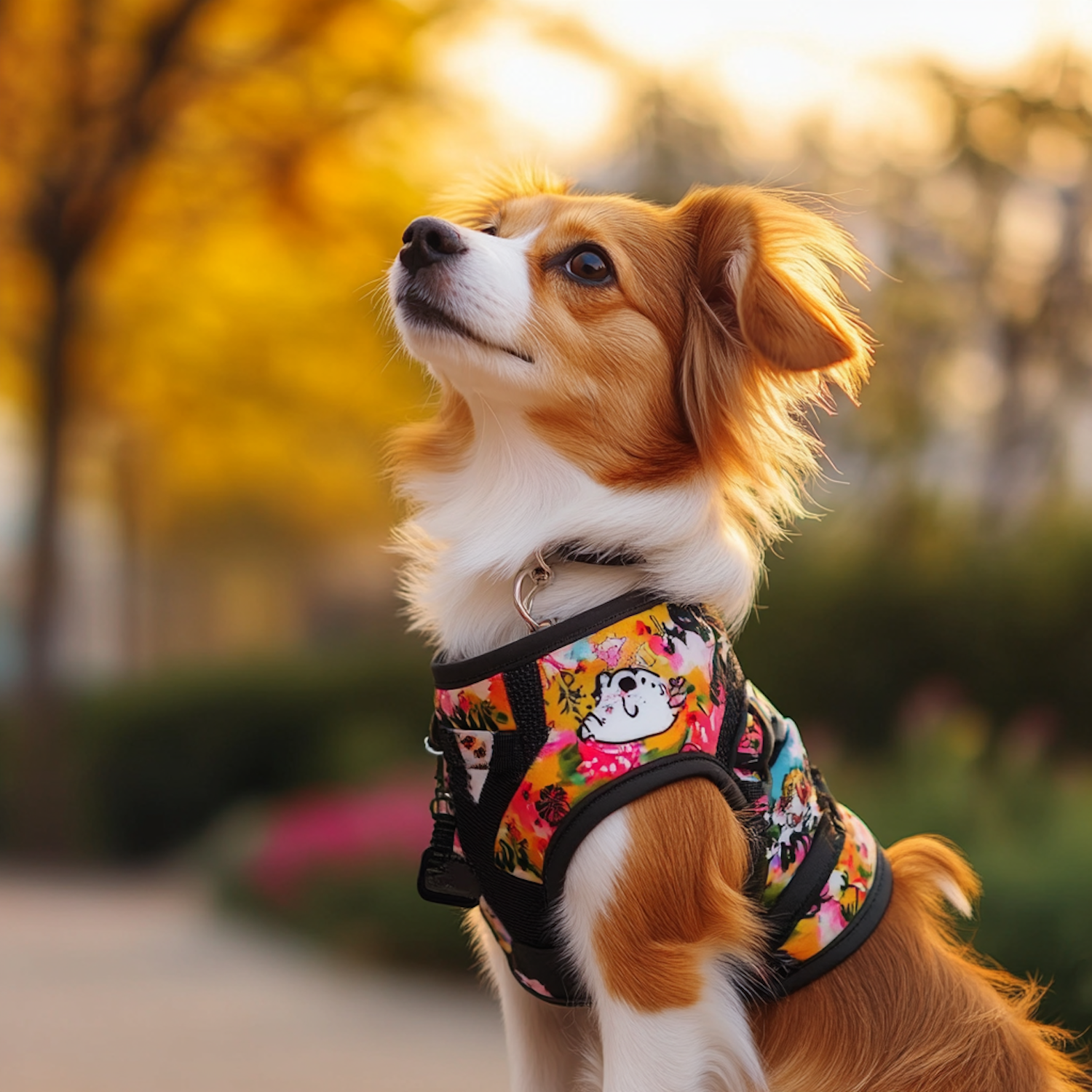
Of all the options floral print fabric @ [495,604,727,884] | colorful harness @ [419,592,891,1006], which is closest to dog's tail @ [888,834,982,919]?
colorful harness @ [419,592,891,1006]

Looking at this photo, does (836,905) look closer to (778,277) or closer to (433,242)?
(778,277)

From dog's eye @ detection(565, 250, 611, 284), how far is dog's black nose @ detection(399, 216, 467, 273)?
9.1 inches

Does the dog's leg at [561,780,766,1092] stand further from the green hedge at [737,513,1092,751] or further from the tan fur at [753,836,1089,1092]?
the green hedge at [737,513,1092,751]

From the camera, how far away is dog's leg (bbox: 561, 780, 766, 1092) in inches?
81.5

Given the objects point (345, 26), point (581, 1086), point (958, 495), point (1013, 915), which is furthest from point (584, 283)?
point (345, 26)

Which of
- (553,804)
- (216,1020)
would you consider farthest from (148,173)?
(553,804)

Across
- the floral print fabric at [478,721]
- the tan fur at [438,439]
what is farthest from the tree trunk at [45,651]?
the floral print fabric at [478,721]

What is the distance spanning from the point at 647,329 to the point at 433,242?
453mm

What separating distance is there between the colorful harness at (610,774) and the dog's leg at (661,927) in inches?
A: 1.9

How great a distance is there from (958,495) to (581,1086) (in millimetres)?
7208

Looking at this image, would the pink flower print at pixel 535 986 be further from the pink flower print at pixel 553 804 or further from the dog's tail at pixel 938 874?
the dog's tail at pixel 938 874

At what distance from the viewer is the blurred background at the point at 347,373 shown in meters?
7.68

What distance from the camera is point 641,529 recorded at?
229 cm

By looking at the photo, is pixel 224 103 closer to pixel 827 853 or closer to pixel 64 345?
pixel 64 345
